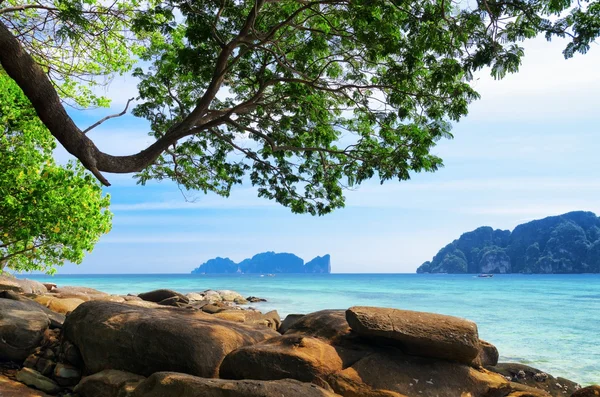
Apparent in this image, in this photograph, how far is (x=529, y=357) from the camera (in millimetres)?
17625

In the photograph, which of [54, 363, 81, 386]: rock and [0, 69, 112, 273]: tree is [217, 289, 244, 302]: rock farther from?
[54, 363, 81, 386]: rock

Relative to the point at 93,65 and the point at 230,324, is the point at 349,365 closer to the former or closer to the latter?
the point at 230,324

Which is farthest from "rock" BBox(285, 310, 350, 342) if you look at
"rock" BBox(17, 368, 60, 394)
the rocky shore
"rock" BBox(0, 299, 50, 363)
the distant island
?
the distant island

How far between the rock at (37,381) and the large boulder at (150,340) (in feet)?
1.71

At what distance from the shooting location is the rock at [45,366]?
7699 millimetres

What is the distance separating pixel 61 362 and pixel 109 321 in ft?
4.09

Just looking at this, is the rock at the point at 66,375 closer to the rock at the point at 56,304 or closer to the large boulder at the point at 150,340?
the large boulder at the point at 150,340

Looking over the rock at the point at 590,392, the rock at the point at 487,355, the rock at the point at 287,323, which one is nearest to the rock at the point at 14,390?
the rock at the point at 287,323

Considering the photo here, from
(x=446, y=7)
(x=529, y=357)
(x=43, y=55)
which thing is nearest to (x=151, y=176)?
(x=43, y=55)

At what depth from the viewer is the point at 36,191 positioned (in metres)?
12.1

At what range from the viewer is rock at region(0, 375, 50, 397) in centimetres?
668

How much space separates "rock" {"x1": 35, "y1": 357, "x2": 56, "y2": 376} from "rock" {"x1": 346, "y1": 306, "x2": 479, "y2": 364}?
187 inches

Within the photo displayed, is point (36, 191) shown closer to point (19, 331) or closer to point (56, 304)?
point (56, 304)

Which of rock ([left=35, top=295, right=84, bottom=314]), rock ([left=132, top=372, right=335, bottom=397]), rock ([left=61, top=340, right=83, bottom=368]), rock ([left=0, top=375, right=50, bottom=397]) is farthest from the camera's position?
rock ([left=35, top=295, right=84, bottom=314])
